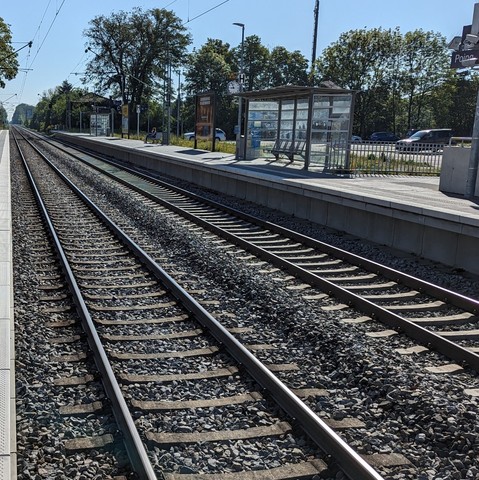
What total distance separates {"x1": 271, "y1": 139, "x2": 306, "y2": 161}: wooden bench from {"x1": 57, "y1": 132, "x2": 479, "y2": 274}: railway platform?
1.01 meters

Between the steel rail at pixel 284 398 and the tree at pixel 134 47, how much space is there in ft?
265

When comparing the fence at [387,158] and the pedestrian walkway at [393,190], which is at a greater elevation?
the fence at [387,158]

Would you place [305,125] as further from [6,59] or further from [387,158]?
[6,59]

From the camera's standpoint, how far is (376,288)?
8.03m

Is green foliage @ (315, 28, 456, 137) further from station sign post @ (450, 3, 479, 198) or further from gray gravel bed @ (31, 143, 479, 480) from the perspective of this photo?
gray gravel bed @ (31, 143, 479, 480)

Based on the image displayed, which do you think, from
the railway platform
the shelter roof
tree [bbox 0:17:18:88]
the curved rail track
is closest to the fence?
the railway platform

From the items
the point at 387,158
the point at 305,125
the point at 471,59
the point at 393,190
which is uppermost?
the point at 471,59

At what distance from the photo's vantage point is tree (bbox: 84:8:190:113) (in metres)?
83.8

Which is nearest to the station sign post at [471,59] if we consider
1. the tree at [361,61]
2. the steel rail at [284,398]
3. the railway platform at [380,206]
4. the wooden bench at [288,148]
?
the railway platform at [380,206]

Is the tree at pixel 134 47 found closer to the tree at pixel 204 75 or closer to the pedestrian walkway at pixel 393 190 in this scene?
the tree at pixel 204 75

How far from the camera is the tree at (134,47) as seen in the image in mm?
83812

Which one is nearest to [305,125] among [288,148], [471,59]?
[288,148]

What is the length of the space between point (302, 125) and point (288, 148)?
1741mm

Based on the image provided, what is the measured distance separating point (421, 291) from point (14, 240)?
7.17 meters
